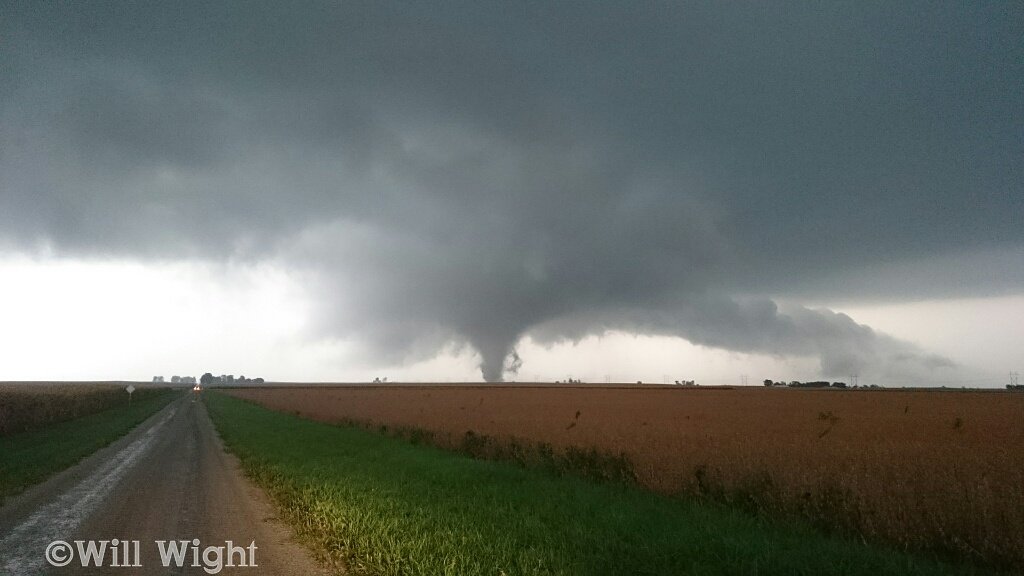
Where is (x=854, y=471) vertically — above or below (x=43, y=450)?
above

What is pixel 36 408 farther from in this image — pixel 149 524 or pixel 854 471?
pixel 854 471

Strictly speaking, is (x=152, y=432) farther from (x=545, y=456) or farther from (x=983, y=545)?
(x=983, y=545)

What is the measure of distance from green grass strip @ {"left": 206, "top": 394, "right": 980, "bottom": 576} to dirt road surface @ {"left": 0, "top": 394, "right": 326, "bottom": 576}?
31.2 inches

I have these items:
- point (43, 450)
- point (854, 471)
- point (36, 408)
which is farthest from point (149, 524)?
point (36, 408)

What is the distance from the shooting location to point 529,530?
9.70 m

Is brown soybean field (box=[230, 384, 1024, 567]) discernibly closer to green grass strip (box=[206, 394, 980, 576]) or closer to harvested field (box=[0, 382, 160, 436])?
green grass strip (box=[206, 394, 980, 576])

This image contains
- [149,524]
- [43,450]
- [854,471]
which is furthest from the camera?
[43,450]

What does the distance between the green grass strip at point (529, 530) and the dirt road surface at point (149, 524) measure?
0.79 metres

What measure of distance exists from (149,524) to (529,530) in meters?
7.40

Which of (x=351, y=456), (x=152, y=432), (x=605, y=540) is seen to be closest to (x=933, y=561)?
(x=605, y=540)

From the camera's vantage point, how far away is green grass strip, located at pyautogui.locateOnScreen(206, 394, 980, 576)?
25.5ft

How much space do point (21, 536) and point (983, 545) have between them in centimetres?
1611

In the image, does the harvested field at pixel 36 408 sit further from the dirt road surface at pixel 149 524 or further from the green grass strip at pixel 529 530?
the green grass strip at pixel 529 530

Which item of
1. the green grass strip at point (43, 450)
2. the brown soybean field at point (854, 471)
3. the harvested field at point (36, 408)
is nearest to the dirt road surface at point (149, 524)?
the green grass strip at point (43, 450)
